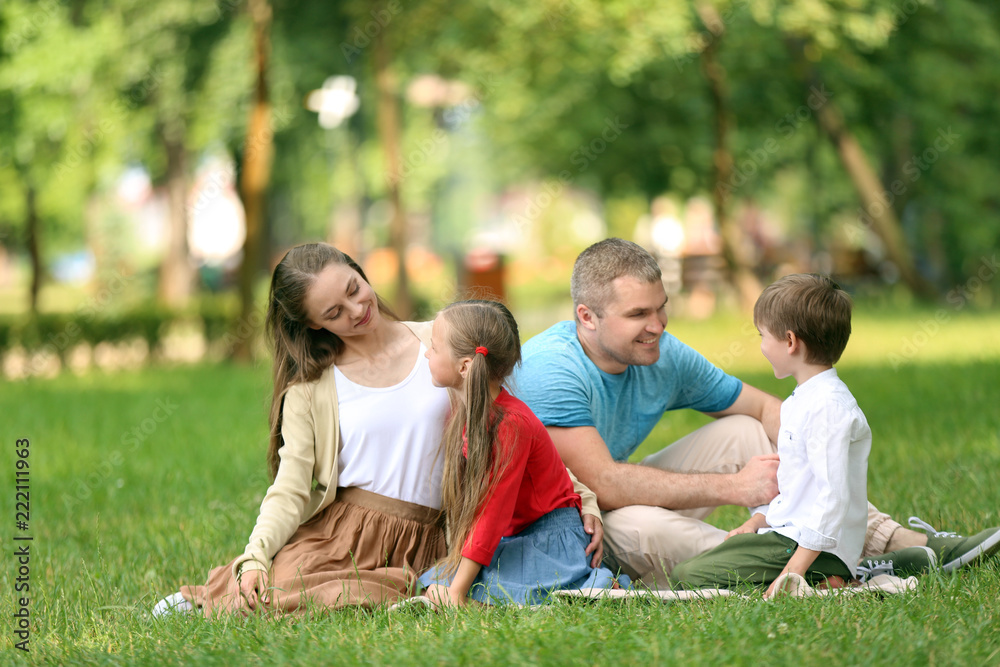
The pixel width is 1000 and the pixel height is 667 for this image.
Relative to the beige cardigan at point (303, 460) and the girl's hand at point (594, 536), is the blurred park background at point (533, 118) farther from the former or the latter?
the beige cardigan at point (303, 460)

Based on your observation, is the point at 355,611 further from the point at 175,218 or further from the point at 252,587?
the point at 175,218

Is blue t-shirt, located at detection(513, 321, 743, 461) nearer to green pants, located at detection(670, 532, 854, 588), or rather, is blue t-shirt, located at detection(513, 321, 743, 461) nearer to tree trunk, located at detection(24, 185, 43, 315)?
green pants, located at detection(670, 532, 854, 588)

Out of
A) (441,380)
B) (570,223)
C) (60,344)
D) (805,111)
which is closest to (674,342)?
(441,380)

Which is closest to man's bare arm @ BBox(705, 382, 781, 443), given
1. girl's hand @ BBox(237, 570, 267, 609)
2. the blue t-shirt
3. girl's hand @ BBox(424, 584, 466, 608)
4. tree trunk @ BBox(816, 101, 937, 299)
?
the blue t-shirt

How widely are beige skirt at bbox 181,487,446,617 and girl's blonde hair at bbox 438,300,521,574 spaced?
0.30 meters

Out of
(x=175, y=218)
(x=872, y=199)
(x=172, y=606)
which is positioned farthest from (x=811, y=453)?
(x=175, y=218)

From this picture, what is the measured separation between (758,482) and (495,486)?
979 millimetres

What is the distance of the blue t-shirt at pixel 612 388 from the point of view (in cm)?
395

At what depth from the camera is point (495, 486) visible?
3477 millimetres

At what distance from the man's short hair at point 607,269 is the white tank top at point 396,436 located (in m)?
0.70

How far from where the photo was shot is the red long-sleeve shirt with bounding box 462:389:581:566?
3.47 meters

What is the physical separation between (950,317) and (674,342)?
39.7ft

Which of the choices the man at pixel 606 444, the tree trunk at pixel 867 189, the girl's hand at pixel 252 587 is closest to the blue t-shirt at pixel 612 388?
the man at pixel 606 444

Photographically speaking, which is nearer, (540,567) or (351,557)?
(540,567)
